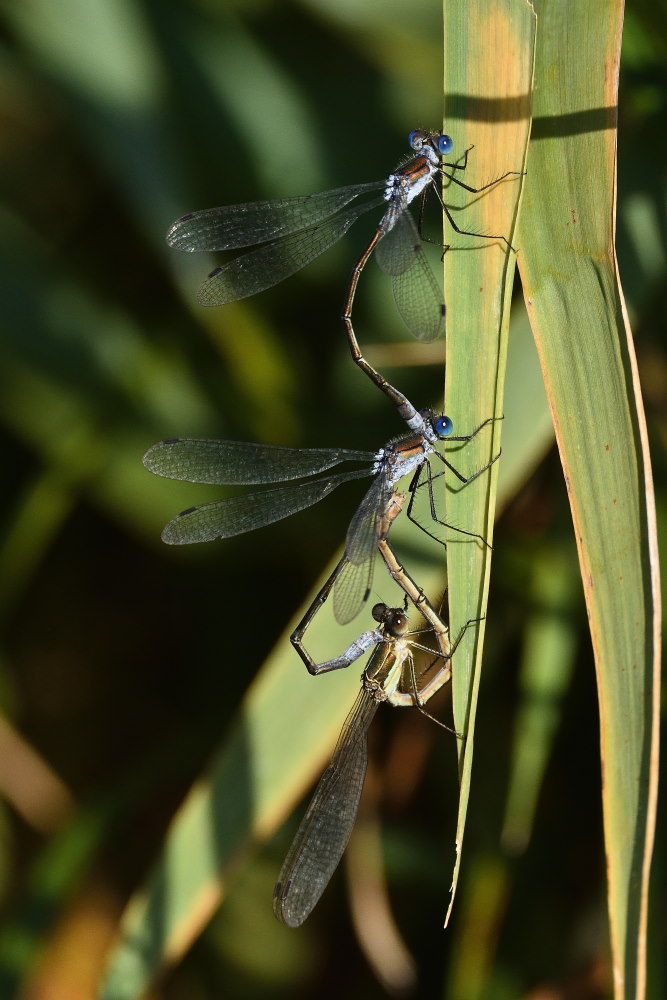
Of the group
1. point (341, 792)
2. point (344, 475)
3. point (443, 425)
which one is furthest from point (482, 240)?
point (341, 792)

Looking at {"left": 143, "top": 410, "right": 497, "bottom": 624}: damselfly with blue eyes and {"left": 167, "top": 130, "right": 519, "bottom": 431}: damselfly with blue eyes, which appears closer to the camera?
{"left": 167, "top": 130, "right": 519, "bottom": 431}: damselfly with blue eyes

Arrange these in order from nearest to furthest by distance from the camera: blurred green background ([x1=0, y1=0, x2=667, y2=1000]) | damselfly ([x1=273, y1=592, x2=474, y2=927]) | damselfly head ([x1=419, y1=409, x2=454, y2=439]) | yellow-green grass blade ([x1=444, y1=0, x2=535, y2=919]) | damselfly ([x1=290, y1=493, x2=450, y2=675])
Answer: yellow-green grass blade ([x1=444, y1=0, x2=535, y2=919]), damselfly head ([x1=419, y1=409, x2=454, y2=439]), damselfly ([x1=290, y1=493, x2=450, y2=675]), damselfly ([x1=273, y1=592, x2=474, y2=927]), blurred green background ([x1=0, y1=0, x2=667, y2=1000])

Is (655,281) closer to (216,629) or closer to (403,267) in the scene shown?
(403,267)

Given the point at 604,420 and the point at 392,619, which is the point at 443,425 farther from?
the point at 392,619

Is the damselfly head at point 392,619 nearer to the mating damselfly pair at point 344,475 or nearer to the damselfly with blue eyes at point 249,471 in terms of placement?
the mating damselfly pair at point 344,475

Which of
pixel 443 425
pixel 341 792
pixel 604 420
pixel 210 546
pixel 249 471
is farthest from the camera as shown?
pixel 210 546

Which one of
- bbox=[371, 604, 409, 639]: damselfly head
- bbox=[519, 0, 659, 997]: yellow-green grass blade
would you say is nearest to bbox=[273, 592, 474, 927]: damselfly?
bbox=[371, 604, 409, 639]: damselfly head

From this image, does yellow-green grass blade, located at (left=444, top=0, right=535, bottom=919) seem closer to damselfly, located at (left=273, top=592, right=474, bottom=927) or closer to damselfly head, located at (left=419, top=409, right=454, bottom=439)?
damselfly head, located at (left=419, top=409, right=454, bottom=439)

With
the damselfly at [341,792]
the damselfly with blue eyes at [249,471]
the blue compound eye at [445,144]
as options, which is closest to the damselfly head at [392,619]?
the damselfly at [341,792]
